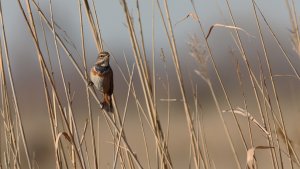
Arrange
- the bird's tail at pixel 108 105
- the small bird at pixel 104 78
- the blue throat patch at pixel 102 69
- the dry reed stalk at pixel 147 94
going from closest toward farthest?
1. the dry reed stalk at pixel 147 94
2. the bird's tail at pixel 108 105
3. the small bird at pixel 104 78
4. the blue throat patch at pixel 102 69

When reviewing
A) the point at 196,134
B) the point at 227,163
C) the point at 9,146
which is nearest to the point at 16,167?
the point at 9,146

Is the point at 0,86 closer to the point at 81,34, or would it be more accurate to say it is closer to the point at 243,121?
the point at 81,34

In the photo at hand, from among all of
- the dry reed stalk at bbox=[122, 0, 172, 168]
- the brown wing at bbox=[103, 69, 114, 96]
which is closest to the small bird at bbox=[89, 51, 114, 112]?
the brown wing at bbox=[103, 69, 114, 96]

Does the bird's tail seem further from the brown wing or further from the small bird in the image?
the brown wing

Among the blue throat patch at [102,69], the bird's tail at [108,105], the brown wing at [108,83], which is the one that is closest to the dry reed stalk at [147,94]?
the bird's tail at [108,105]

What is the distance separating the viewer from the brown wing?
375 cm

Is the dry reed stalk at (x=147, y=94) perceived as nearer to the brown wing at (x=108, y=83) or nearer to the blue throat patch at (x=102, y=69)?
the brown wing at (x=108, y=83)

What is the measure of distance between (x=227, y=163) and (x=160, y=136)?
33.8 feet

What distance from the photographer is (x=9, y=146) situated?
3.27m

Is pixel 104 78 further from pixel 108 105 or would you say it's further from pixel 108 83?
pixel 108 105

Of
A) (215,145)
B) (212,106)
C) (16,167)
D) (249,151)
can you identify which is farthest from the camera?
(212,106)

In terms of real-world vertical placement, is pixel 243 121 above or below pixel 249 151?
below

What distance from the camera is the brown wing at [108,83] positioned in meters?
3.75

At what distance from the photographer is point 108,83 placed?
3.85 metres
